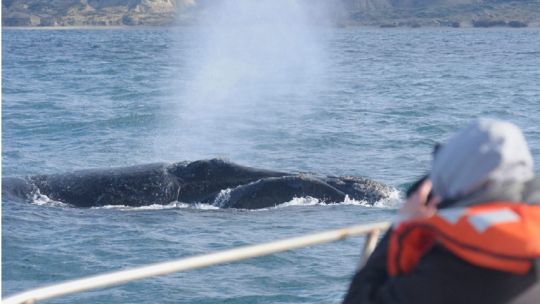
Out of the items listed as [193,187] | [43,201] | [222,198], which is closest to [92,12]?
[43,201]

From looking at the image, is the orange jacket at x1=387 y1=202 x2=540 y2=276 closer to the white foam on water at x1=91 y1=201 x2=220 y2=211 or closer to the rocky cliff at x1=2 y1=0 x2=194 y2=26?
the white foam on water at x1=91 y1=201 x2=220 y2=211

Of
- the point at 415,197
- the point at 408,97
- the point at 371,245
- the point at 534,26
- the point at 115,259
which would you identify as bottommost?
the point at 534,26

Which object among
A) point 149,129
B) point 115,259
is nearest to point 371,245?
point 115,259

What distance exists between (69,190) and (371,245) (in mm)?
10413

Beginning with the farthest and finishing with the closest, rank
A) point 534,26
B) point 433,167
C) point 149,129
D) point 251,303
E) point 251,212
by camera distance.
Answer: point 534,26, point 149,129, point 251,212, point 251,303, point 433,167

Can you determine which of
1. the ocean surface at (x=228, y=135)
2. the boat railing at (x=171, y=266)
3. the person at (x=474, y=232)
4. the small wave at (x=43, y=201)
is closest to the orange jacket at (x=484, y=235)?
the person at (x=474, y=232)

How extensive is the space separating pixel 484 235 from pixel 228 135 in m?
21.4

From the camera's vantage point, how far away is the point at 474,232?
250 cm

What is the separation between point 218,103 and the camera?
106ft

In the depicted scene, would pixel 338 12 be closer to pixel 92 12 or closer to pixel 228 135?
pixel 92 12

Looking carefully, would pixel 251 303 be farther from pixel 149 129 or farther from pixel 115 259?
pixel 149 129

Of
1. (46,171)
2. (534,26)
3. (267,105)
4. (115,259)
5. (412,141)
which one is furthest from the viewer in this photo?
(534,26)

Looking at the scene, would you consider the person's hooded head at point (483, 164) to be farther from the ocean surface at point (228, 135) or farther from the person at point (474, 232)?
the ocean surface at point (228, 135)

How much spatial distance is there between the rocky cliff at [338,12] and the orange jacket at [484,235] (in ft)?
369
